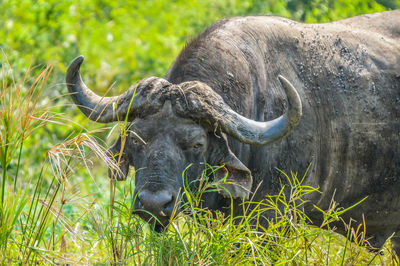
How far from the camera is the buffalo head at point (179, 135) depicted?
420cm

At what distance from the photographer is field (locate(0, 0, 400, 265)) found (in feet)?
12.2

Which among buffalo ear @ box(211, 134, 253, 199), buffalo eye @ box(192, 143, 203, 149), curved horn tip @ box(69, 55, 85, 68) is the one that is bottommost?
buffalo ear @ box(211, 134, 253, 199)

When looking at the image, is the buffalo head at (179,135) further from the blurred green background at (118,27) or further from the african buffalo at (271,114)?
the blurred green background at (118,27)

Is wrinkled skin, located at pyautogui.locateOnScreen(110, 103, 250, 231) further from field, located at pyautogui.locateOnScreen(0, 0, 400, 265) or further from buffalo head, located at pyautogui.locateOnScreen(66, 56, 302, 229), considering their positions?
field, located at pyautogui.locateOnScreen(0, 0, 400, 265)

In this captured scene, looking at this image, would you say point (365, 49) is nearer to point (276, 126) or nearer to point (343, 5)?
point (276, 126)

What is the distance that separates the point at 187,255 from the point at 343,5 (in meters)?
7.00

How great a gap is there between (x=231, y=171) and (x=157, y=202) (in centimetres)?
76

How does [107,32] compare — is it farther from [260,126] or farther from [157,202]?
[157,202]

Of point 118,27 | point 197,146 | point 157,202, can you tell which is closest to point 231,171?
point 197,146

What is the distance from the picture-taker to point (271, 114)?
4895 mm

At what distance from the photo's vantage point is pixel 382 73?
5492mm

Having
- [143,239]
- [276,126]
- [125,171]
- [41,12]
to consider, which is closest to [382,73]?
[276,126]

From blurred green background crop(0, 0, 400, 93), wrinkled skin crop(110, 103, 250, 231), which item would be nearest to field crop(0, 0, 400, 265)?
blurred green background crop(0, 0, 400, 93)

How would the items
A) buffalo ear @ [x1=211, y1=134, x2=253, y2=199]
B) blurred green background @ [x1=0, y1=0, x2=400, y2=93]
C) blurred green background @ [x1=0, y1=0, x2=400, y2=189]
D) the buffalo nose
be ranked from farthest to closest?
blurred green background @ [x1=0, y1=0, x2=400, y2=93]
blurred green background @ [x1=0, y1=0, x2=400, y2=189]
buffalo ear @ [x1=211, y1=134, x2=253, y2=199]
the buffalo nose
